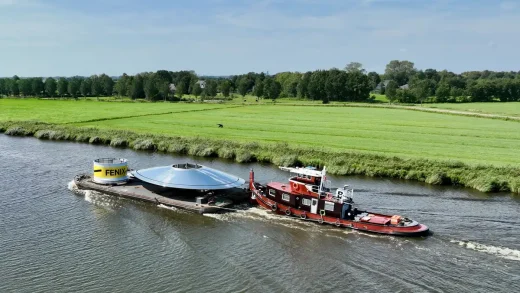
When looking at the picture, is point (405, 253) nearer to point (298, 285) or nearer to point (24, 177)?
point (298, 285)

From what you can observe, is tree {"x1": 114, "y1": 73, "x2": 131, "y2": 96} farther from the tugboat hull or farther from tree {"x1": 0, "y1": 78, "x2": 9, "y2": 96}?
the tugboat hull

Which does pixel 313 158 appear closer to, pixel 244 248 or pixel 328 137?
pixel 328 137

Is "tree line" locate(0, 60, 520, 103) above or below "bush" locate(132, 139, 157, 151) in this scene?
above

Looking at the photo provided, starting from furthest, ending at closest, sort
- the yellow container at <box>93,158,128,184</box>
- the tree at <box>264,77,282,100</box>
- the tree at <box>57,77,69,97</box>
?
the tree at <box>57,77,69,97</box>, the tree at <box>264,77,282,100</box>, the yellow container at <box>93,158,128,184</box>

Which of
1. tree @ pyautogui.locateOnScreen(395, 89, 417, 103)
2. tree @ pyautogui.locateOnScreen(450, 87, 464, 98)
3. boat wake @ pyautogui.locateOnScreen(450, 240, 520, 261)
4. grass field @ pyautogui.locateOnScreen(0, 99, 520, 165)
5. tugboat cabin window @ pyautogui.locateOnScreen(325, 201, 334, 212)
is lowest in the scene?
boat wake @ pyautogui.locateOnScreen(450, 240, 520, 261)

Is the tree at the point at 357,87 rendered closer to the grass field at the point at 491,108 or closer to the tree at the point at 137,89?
the grass field at the point at 491,108

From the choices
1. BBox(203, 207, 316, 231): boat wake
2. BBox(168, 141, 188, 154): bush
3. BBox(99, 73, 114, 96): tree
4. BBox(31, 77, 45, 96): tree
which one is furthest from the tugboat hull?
BBox(31, 77, 45, 96): tree

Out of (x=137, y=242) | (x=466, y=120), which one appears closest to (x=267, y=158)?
(x=137, y=242)

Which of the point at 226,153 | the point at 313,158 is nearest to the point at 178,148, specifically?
the point at 226,153
